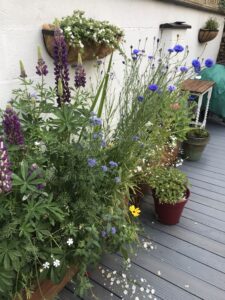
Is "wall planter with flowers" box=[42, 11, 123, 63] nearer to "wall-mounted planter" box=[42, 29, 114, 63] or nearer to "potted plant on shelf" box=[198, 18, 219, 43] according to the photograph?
"wall-mounted planter" box=[42, 29, 114, 63]

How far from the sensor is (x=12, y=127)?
47.4 inches

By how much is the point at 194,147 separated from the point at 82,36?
2.12 meters

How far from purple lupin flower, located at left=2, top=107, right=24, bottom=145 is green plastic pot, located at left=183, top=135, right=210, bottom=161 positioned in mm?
2517

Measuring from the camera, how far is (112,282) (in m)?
1.88

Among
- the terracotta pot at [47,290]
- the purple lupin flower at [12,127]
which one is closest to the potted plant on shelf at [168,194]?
the terracotta pot at [47,290]

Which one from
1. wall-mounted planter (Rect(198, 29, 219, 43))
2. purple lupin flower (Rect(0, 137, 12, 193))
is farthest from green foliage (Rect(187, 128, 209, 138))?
purple lupin flower (Rect(0, 137, 12, 193))

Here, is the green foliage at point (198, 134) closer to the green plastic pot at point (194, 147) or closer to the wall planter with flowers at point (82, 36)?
the green plastic pot at point (194, 147)

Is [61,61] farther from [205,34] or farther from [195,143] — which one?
[205,34]

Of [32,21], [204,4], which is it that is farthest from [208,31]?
[32,21]

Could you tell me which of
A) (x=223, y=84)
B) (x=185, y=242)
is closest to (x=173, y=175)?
(x=185, y=242)

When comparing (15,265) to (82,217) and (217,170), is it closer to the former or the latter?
(82,217)

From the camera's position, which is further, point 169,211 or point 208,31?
point 208,31

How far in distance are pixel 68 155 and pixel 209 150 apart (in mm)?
2855

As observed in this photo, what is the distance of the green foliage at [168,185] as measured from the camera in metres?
2.29
